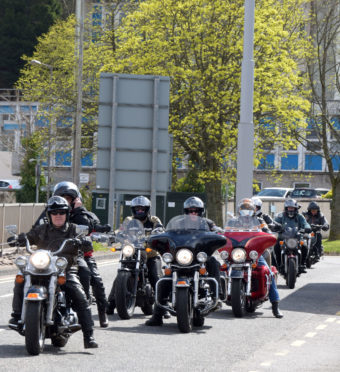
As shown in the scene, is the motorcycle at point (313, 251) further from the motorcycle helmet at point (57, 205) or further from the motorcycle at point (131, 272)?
the motorcycle helmet at point (57, 205)

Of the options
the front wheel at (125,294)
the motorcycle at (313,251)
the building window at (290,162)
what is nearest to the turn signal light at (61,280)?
the front wheel at (125,294)

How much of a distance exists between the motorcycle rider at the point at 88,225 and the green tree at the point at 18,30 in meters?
77.4

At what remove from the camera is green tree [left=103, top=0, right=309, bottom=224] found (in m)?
39.6

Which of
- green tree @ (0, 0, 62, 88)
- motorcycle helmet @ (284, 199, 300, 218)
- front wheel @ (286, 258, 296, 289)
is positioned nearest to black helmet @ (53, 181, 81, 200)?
front wheel @ (286, 258, 296, 289)

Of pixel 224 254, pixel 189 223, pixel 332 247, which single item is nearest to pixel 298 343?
pixel 189 223

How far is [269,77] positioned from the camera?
4034 centimetres

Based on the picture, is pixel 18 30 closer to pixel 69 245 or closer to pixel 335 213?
pixel 335 213

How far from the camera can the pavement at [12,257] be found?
20.9 metres

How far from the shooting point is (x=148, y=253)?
13.6m

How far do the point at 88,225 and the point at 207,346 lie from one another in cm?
179

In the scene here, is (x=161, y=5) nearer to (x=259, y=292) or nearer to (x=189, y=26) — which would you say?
(x=189, y=26)

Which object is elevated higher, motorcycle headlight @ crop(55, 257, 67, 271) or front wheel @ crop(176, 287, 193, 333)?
motorcycle headlight @ crop(55, 257, 67, 271)

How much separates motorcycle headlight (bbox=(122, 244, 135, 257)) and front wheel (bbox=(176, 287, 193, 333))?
4.58 feet

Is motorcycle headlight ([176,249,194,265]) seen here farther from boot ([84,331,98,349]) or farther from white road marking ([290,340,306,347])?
boot ([84,331,98,349])
